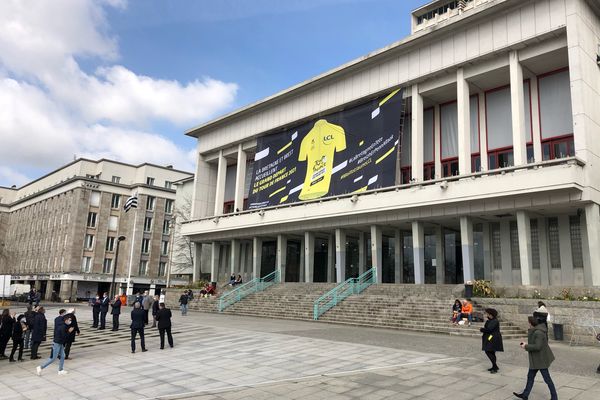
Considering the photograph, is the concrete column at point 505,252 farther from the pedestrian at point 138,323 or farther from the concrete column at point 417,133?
the pedestrian at point 138,323

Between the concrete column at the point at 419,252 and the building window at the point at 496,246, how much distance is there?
4186 millimetres

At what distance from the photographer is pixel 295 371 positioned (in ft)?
36.8

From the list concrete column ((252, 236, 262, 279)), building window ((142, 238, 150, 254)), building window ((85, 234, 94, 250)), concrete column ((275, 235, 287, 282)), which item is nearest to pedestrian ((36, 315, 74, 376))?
concrete column ((275, 235, 287, 282))

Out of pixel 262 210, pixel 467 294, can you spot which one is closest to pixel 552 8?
pixel 467 294

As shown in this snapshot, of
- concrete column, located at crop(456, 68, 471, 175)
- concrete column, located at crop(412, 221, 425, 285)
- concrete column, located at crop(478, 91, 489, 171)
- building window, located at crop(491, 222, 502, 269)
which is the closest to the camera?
building window, located at crop(491, 222, 502, 269)

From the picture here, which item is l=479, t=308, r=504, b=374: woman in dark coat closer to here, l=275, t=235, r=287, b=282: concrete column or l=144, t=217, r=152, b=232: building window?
l=275, t=235, r=287, b=282: concrete column

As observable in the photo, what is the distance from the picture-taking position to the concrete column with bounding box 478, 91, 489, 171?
29.9 m

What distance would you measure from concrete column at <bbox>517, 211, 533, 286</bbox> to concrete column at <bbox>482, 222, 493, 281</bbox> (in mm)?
3041

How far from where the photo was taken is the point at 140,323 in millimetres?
14602

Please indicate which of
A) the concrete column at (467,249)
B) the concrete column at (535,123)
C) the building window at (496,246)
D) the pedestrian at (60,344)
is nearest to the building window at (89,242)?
the concrete column at (467,249)

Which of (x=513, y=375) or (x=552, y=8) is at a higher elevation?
(x=552, y=8)

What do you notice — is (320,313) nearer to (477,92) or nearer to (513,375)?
(513,375)

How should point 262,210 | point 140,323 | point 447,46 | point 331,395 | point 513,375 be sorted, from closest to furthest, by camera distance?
point 331,395 → point 513,375 → point 140,323 → point 447,46 → point 262,210

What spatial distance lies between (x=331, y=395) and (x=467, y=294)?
15.5 meters
